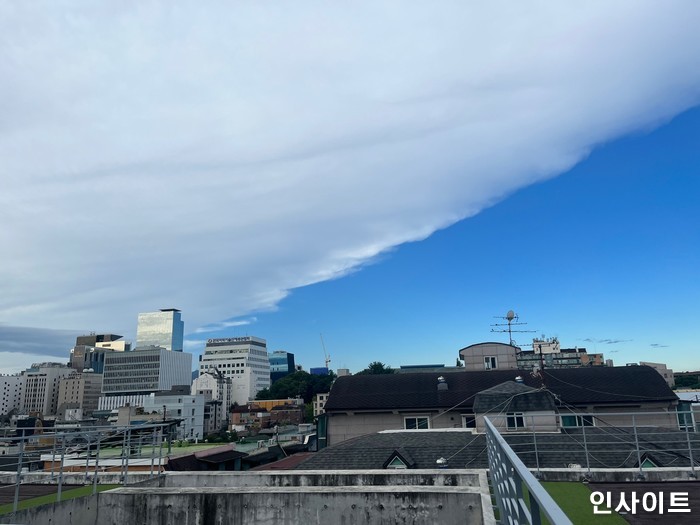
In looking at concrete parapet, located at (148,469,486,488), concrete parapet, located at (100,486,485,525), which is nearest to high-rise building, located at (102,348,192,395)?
concrete parapet, located at (148,469,486,488)

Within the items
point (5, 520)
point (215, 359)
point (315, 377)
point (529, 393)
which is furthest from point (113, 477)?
point (215, 359)

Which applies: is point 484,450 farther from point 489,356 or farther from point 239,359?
point 239,359

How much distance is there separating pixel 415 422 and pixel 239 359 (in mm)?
151457

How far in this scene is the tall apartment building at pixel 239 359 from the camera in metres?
172

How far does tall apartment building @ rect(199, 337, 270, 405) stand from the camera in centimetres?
17225

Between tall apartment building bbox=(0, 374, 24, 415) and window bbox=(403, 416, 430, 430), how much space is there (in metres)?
170

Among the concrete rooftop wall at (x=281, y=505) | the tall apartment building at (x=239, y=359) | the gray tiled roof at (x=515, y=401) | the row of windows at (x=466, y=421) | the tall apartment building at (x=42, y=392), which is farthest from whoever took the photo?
the tall apartment building at (x=239, y=359)

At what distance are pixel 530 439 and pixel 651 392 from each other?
19.9 metres

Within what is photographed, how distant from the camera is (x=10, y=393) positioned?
529 feet

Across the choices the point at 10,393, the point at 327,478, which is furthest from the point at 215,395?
the point at 327,478

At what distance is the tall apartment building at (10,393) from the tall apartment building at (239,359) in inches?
2232

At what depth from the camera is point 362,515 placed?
337 inches

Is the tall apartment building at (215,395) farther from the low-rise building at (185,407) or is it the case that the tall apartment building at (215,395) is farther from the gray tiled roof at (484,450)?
the gray tiled roof at (484,450)

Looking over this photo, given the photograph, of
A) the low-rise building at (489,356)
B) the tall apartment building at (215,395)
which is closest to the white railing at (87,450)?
the low-rise building at (489,356)
